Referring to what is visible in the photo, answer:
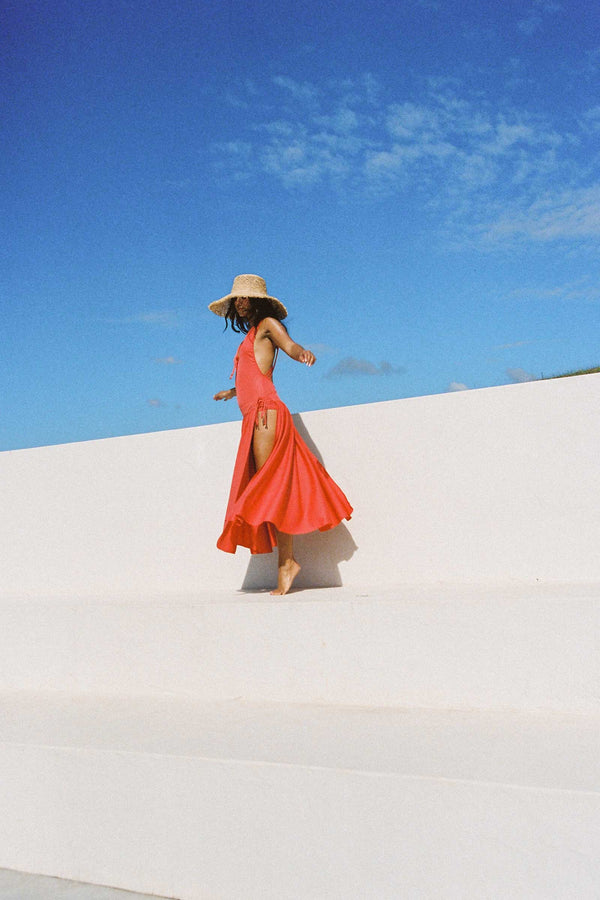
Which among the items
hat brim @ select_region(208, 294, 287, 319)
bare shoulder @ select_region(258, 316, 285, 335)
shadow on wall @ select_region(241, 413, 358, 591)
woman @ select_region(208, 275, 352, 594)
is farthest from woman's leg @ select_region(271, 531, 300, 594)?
hat brim @ select_region(208, 294, 287, 319)

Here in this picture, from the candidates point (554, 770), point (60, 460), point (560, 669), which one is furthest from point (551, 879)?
point (60, 460)

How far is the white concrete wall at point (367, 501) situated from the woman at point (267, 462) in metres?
0.27

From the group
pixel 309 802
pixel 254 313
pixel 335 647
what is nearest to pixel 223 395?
pixel 254 313

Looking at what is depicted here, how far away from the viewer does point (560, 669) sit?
197 centimetres

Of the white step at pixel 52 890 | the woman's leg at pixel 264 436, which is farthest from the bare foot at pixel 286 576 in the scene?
the white step at pixel 52 890

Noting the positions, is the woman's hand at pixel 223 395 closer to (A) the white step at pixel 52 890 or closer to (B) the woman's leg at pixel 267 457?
(B) the woman's leg at pixel 267 457

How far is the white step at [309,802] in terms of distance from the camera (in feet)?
4.88

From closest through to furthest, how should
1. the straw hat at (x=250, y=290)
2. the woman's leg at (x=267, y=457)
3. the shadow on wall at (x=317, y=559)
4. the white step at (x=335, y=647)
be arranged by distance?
the white step at (x=335, y=647), the woman's leg at (x=267, y=457), the straw hat at (x=250, y=290), the shadow on wall at (x=317, y=559)

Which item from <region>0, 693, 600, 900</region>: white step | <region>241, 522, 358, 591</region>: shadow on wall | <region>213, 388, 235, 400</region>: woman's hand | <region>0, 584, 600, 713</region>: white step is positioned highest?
<region>213, 388, 235, 400</region>: woman's hand

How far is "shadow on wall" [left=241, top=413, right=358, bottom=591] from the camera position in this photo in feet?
10.4

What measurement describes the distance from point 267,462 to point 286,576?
0.46 metres

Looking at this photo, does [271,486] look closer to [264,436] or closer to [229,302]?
[264,436]

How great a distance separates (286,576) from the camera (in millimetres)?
2889

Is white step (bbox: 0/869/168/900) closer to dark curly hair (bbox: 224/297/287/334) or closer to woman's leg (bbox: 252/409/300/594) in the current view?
woman's leg (bbox: 252/409/300/594)
